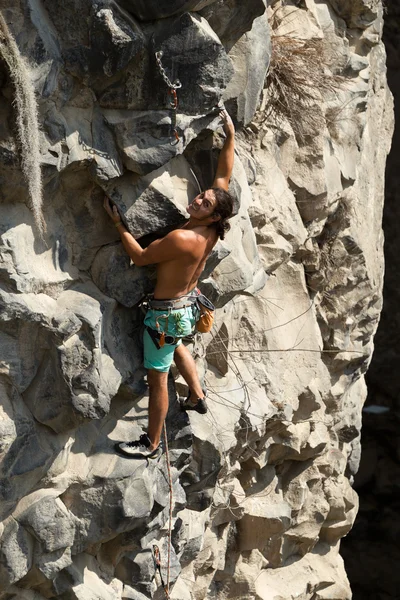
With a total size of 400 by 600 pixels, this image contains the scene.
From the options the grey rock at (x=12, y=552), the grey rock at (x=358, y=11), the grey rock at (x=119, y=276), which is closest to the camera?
the grey rock at (x=12, y=552)

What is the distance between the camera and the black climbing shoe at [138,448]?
4605 mm

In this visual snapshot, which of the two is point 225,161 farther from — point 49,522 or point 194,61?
point 49,522

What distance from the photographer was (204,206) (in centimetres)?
439

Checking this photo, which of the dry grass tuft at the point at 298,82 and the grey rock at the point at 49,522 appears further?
the dry grass tuft at the point at 298,82

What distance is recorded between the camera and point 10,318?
402 centimetres

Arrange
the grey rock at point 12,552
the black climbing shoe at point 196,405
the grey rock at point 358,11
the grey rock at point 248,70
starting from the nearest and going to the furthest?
the grey rock at point 12,552 → the black climbing shoe at point 196,405 → the grey rock at point 248,70 → the grey rock at point 358,11

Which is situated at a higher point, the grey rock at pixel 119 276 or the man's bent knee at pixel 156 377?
the grey rock at pixel 119 276

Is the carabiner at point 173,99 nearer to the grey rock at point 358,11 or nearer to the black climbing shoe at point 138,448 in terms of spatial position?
the black climbing shoe at point 138,448

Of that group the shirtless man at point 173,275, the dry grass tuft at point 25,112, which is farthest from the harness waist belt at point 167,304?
the dry grass tuft at point 25,112

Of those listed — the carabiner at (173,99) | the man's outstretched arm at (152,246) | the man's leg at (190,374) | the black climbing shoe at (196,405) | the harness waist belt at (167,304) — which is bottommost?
the black climbing shoe at (196,405)

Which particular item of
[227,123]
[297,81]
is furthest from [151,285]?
[297,81]

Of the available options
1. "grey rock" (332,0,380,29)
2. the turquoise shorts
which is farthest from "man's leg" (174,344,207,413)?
"grey rock" (332,0,380,29)

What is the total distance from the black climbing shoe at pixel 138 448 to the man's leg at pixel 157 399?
54 mm

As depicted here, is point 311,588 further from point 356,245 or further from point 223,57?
point 223,57
